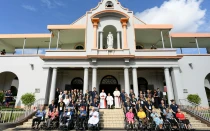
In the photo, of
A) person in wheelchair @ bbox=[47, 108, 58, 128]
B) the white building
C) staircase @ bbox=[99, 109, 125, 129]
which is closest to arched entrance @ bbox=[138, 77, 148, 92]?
the white building

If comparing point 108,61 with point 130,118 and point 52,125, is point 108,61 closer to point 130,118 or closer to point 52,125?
point 130,118

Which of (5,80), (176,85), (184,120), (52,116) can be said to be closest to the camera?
(184,120)

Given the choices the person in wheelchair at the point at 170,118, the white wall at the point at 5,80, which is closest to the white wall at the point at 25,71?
the white wall at the point at 5,80

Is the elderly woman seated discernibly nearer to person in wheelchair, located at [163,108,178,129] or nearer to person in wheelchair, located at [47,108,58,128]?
→ person in wheelchair, located at [47,108,58,128]

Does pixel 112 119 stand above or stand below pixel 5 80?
below

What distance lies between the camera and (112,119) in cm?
943

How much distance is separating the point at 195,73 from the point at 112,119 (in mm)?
10649

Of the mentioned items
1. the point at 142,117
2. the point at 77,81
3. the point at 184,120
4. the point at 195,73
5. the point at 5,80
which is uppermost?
the point at 195,73

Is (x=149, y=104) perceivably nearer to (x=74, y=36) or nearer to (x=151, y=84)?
(x=151, y=84)

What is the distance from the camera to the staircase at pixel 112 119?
8.73m

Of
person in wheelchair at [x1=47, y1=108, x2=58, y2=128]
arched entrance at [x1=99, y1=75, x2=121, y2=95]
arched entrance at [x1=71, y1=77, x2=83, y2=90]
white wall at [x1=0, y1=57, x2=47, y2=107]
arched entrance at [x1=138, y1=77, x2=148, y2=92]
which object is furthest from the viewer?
arched entrance at [x1=71, y1=77, x2=83, y2=90]

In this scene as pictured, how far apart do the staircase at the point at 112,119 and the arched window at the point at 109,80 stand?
5543mm

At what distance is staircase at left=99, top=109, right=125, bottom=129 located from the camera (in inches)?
344

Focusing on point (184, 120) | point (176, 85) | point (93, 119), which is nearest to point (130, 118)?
point (93, 119)
